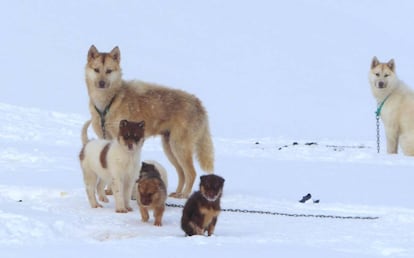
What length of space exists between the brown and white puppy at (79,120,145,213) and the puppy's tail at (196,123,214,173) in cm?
183

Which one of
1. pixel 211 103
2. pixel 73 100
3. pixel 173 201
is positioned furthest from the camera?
pixel 211 103

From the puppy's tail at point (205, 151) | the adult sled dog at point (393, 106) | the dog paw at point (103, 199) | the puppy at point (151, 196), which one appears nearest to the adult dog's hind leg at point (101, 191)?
the dog paw at point (103, 199)

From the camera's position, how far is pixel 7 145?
589 inches

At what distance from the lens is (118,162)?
8.91 m

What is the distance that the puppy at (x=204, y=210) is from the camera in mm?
→ 7645

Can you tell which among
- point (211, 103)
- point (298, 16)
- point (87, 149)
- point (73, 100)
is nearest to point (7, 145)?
point (87, 149)

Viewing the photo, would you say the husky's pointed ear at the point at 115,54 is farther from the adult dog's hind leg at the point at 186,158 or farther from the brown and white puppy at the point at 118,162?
the brown and white puppy at the point at 118,162

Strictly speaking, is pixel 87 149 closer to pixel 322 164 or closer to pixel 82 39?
pixel 322 164

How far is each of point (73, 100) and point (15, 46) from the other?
914cm

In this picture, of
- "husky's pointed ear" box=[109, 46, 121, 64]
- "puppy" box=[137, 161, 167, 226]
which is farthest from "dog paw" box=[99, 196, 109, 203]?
"husky's pointed ear" box=[109, 46, 121, 64]

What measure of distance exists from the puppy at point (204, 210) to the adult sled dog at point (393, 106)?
305 inches

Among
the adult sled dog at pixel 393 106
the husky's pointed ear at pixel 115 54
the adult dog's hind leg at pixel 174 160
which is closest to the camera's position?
the husky's pointed ear at pixel 115 54

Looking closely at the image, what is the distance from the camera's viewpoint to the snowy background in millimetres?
7512

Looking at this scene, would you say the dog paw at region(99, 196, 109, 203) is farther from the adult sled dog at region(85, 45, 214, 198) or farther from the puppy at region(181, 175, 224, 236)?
the puppy at region(181, 175, 224, 236)
